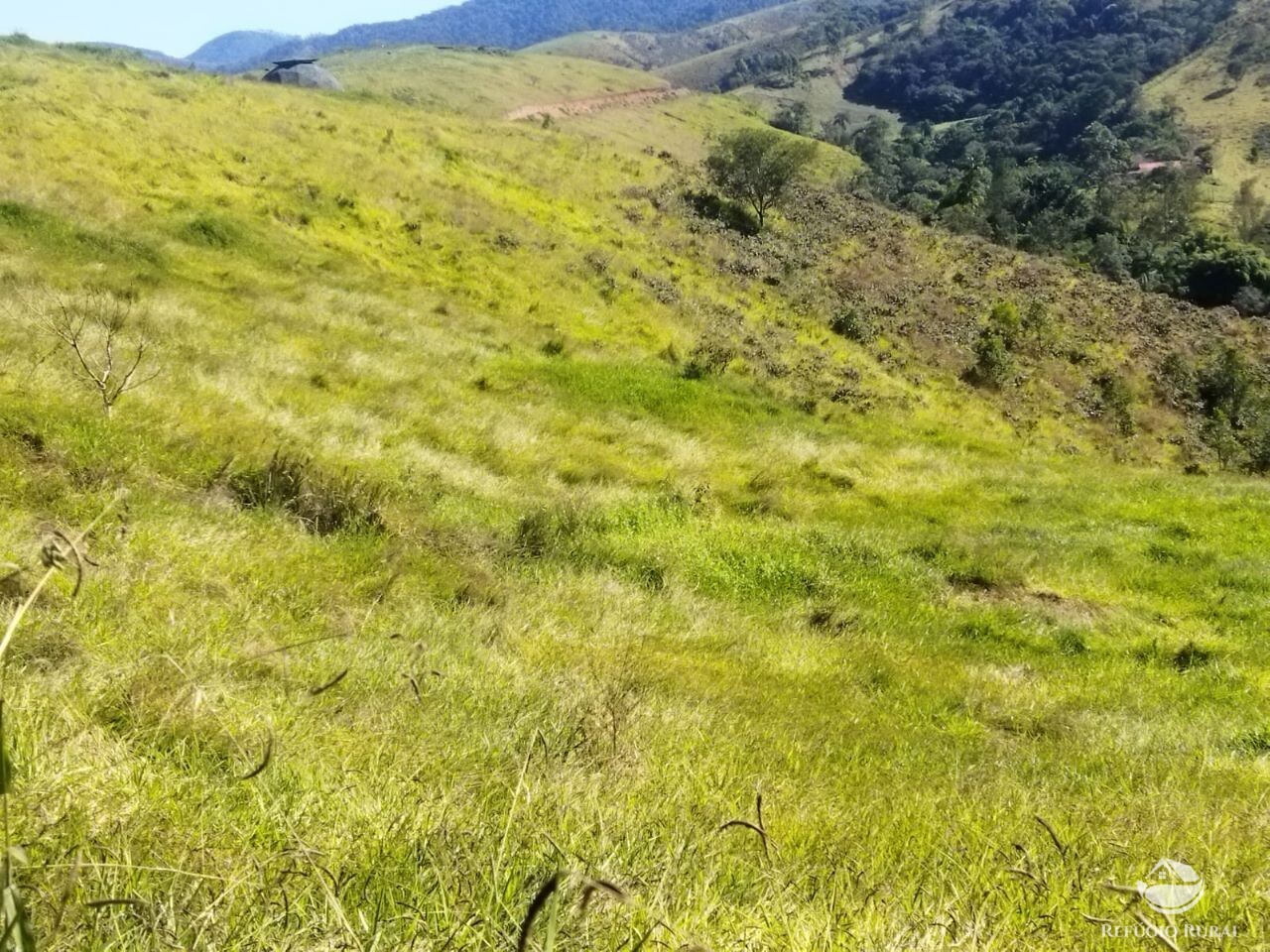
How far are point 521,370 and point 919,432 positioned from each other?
42.8 feet

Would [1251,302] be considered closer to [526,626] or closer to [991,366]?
[991,366]

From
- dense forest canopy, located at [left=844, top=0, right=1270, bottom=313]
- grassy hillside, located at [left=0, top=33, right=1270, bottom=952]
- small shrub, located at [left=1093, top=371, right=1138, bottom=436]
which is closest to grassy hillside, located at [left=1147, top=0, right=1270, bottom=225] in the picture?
dense forest canopy, located at [left=844, top=0, right=1270, bottom=313]

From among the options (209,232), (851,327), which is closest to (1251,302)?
(851,327)

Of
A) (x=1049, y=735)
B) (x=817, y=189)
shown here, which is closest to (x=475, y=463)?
(x=1049, y=735)

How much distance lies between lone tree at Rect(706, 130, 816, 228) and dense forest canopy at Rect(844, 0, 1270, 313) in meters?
21.7

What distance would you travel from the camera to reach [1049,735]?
611cm

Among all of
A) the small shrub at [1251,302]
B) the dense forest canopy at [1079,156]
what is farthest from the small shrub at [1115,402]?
the small shrub at [1251,302]

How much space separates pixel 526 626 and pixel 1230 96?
6881 inches

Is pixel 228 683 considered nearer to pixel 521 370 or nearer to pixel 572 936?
pixel 572 936

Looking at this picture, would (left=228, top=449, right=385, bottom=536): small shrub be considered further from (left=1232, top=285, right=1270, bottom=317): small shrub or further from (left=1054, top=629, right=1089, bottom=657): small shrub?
(left=1232, top=285, right=1270, bottom=317): small shrub

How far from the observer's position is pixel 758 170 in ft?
162

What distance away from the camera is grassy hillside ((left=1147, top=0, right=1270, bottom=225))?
10602 cm

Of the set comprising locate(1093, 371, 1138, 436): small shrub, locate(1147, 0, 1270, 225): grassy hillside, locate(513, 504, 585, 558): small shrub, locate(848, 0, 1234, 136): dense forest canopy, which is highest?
locate(848, 0, 1234, 136): dense forest canopy

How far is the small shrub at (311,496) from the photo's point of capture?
7234 millimetres
